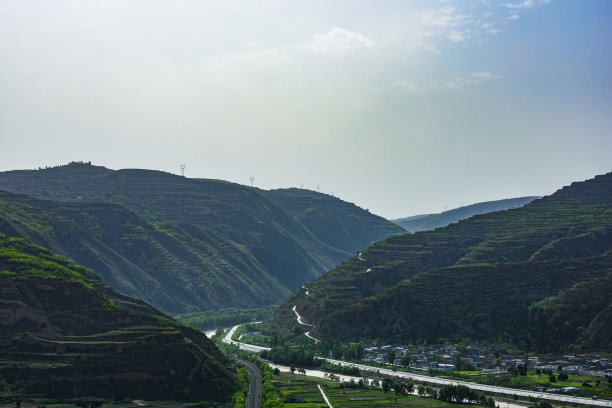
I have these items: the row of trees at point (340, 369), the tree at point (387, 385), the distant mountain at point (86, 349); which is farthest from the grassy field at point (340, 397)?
the distant mountain at point (86, 349)

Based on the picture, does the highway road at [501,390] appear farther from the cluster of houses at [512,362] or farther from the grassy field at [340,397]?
the grassy field at [340,397]

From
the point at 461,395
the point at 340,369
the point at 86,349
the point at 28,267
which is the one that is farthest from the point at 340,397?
the point at 28,267

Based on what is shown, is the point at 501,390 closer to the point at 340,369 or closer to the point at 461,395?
the point at 461,395

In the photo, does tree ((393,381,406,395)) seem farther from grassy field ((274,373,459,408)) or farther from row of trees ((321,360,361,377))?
row of trees ((321,360,361,377))

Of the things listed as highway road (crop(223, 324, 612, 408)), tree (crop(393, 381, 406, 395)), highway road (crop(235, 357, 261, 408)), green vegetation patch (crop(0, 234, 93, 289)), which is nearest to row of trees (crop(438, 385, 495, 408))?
highway road (crop(223, 324, 612, 408))

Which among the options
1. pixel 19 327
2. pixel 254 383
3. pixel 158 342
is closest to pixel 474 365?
pixel 254 383

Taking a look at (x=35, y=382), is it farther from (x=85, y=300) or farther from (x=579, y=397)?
(x=579, y=397)
